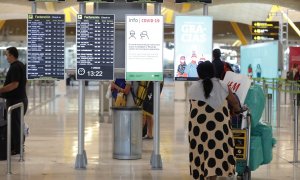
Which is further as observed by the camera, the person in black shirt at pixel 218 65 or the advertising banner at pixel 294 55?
the advertising banner at pixel 294 55

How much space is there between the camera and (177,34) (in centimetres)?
818

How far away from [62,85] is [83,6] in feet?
74.1

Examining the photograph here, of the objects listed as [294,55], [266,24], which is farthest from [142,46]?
[294,55]

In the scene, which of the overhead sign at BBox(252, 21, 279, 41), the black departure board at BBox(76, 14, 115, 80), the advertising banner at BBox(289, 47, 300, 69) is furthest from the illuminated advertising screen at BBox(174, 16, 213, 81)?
the advertising banner at BBox(289, 47, 300, 69)

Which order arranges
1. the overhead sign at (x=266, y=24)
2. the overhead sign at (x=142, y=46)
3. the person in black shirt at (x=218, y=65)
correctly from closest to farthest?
the overhead sign at (x=142, y=46) < the person in black shirt at (x=218, y=65) < the overhead sign at (x=266, y=24)

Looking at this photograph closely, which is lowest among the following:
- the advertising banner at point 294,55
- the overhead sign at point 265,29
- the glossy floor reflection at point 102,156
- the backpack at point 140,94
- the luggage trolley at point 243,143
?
the glossy floor reflection at point 102,156

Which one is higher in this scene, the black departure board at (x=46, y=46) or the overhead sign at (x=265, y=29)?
the overhead sign at (x=265, y=29)

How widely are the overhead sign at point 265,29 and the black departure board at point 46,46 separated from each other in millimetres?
24354

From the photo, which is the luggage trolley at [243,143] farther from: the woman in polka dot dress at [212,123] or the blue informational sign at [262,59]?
the blue informational sign at [262,59]

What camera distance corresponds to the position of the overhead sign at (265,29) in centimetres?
3148

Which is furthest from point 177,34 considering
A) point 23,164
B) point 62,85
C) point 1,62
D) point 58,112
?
point 1,62

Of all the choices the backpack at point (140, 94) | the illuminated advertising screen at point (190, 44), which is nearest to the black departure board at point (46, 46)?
the illuminated advertising screen at point (190, 44)

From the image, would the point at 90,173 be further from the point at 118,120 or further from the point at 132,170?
the point at 118,120

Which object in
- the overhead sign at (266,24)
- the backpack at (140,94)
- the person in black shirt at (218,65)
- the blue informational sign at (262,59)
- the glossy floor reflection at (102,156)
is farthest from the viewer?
the overhead sign at (266,24)
